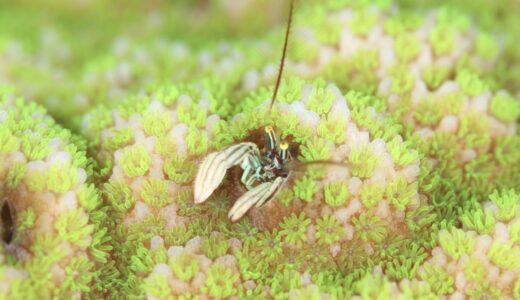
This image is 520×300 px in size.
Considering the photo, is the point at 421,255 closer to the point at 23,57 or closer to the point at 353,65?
the point at 353,65

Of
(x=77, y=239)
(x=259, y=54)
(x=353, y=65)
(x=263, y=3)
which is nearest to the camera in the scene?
(x=77, y=239)

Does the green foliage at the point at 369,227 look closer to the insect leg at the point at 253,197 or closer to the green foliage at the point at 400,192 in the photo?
the green foliage at the point at 400,192

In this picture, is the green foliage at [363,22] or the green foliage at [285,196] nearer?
the green foliage at [285,196]

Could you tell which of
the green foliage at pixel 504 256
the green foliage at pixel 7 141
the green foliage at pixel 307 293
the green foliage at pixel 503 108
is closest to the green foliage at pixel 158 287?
the green foliage at pixel 307 293

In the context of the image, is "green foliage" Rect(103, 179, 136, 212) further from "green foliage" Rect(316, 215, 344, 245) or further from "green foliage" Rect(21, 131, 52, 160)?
"green foliage" Rect(316, 215, 344, 245)

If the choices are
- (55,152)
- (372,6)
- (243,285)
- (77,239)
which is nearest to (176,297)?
(243,285)

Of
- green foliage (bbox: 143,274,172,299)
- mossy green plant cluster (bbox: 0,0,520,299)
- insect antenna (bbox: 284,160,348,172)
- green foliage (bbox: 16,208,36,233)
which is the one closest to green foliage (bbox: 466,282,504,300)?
mossy green plant cluster (bbox: 0,0,520,299)

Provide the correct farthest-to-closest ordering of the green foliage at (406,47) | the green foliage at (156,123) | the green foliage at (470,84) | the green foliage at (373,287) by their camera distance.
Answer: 1. the green foliage at (406,47)
2. the green foliage at (470,84)
3. the green foliage at (156,123)
4. the green foliage at (373,287)
